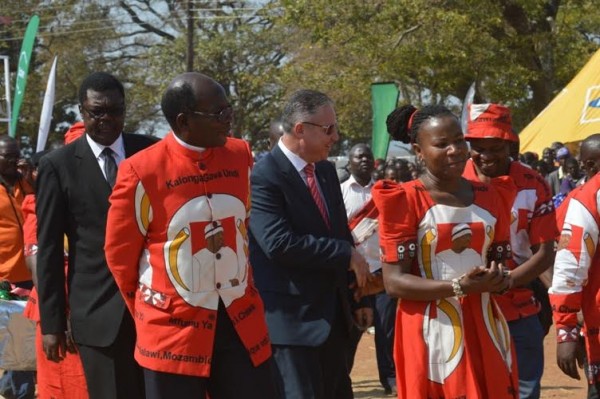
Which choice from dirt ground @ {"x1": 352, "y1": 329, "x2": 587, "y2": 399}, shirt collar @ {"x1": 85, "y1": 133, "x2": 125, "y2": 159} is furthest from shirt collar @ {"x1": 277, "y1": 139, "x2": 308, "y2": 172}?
dirt ground @ {"x1": 352, "y1": 329, "x2": 587, "y2": 399}

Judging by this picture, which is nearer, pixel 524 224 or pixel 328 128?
pixel 328 128

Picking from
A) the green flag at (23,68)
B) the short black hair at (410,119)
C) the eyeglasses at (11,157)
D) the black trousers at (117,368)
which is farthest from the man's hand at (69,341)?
the green flag at (23,68)

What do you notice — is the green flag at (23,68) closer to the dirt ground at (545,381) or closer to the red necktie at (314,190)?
the dirt ground at (545,381)

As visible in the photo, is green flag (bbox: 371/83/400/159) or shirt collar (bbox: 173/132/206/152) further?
green flag (bbox: 371/83/400/159)

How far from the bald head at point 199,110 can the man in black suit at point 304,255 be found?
110 cm

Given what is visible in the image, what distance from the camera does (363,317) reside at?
19.4ft

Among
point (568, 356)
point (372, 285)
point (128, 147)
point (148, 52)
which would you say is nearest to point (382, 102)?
point (372, 285)

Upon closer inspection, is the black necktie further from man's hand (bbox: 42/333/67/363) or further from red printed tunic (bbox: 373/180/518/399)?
red printed tunic (bbox: 373/180/518/399)

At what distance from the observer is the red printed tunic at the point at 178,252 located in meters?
4.54

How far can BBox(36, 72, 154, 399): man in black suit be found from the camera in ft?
16.9

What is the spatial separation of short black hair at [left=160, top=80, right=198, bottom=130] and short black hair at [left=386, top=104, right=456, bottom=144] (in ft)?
3.24

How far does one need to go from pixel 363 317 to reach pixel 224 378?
144 cm

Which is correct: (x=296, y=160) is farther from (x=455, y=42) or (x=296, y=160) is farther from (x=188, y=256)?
(x=455, y=42)

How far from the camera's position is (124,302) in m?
5.11
